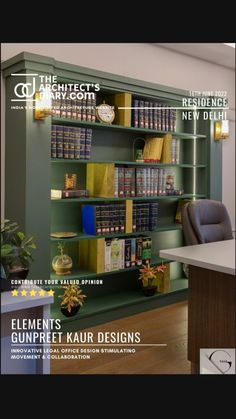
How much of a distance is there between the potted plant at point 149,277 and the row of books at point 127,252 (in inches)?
2.7

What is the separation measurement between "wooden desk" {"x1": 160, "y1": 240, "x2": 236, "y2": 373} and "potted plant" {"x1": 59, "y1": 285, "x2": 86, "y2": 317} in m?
0.99

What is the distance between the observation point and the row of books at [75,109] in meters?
3.10

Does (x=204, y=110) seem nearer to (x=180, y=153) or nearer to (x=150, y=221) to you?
(x=180, y=153)

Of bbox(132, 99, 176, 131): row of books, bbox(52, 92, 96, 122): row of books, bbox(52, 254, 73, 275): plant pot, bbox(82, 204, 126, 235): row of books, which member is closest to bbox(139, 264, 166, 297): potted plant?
bbox(82, 204, 126, 235): row of books

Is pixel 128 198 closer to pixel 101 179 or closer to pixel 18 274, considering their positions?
pixel 101 179

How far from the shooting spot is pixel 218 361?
2.21 m

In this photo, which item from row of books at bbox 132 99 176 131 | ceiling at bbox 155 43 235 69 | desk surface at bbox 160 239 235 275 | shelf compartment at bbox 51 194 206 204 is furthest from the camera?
ceiling at bbox 155 43 235 69

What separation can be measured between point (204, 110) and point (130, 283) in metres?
1.84

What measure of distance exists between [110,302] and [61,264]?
585 millimetres

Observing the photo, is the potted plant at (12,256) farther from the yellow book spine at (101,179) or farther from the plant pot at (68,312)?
the yellow book spine at (101,179)

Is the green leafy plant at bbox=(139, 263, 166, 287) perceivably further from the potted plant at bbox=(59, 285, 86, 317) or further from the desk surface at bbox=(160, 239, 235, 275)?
the desk surface at bbox=(160, 239, 235, 275)

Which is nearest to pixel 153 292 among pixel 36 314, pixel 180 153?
pixel 180 153

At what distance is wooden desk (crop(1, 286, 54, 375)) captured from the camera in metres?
1.65

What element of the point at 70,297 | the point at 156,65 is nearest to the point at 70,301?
the point at 70,297
